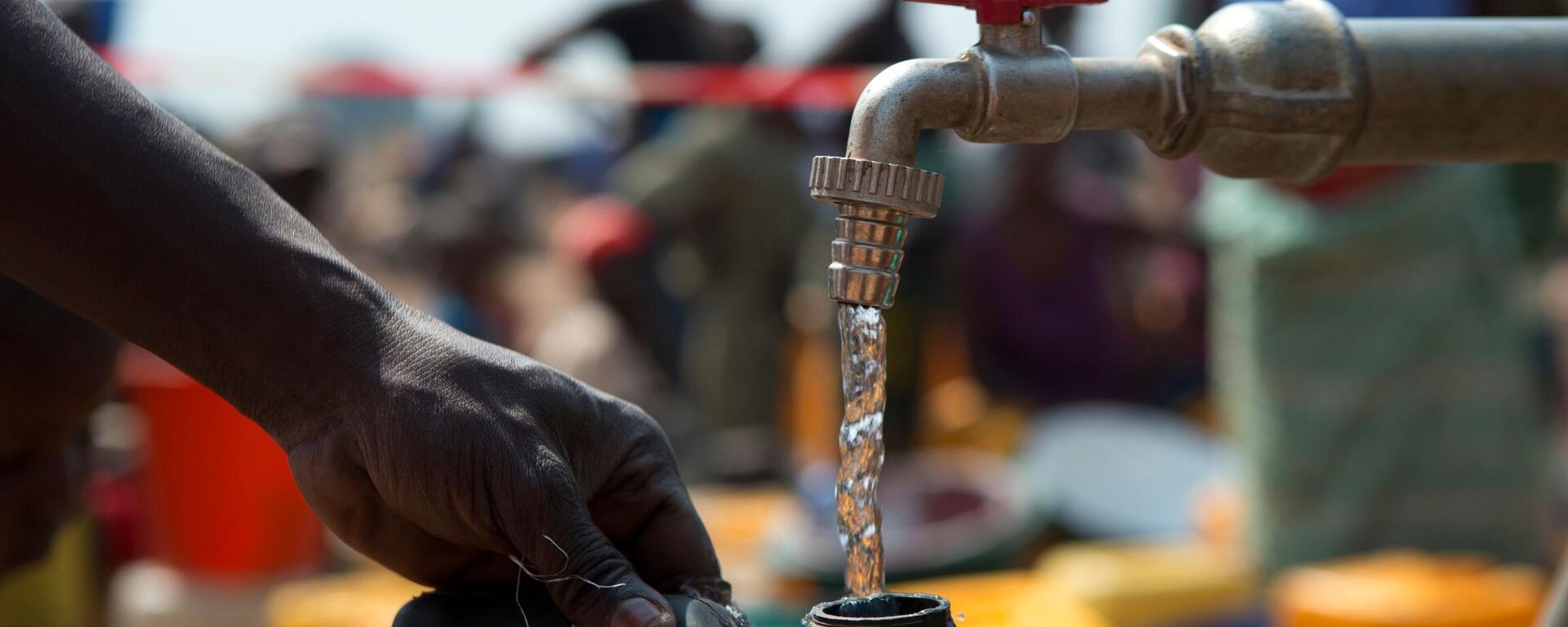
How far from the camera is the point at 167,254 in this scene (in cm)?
103

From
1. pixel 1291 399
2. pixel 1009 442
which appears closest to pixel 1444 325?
pixel 1291 399

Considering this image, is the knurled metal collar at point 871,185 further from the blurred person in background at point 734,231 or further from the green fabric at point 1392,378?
the blurred person in background at point 734,231

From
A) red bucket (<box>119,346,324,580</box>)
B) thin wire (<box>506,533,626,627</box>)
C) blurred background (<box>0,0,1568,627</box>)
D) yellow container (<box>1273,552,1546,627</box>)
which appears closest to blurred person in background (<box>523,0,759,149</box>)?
blurred background (<box>0,0,1568,627</box>)

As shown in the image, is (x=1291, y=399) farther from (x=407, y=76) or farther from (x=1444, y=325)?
(x=407, y=76)

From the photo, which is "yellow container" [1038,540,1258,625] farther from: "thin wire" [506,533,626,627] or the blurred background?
"thin wire" [506,533,626,627]

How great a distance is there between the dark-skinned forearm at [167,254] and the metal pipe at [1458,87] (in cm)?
67

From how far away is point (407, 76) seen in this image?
5.77m

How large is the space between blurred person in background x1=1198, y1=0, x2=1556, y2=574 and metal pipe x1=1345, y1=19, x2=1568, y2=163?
1626 mm

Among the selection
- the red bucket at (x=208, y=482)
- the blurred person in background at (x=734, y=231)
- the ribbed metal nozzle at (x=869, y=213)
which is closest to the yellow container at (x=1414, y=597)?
the ribbed metal nozzle at (x=869, y=213)

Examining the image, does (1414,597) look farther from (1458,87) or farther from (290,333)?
(290,333)

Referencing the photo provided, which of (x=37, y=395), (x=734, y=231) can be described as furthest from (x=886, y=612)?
A: (x=734, y=231)

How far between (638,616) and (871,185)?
30 cm

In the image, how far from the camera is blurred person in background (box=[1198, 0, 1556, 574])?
106 inches

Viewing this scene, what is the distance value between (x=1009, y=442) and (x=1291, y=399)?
1468mm
